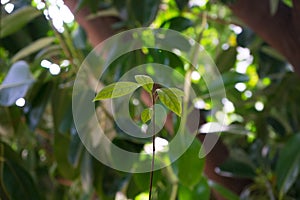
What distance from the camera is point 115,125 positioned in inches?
25.8

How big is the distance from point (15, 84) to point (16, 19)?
18 centimetres

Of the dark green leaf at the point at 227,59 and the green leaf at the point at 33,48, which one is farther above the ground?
the green leaf at the point at 33,48

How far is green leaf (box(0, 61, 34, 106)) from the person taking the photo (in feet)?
1.80

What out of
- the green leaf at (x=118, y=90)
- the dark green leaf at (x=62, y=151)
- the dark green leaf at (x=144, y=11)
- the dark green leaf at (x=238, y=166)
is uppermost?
the green leaf at (x=118, y=90)

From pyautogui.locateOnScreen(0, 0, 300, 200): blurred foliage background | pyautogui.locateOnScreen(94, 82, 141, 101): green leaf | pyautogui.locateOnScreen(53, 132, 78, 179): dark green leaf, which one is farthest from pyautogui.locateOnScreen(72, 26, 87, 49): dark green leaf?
pyautogui.locateOnScreen(94, 82, 141, 101): green leaf

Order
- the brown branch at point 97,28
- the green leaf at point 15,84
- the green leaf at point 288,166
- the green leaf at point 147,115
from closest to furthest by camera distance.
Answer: the green leaf at point 147,115 → the green leaf at point 15,84 → the green leaf at point 288,166 → the brown branch at point 97,28

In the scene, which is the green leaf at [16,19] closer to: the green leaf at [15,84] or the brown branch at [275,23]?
the green leaf at [15,84]

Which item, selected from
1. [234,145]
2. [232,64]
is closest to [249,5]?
[232,64]

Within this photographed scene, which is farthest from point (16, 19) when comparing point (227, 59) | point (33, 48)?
point (227, 59)

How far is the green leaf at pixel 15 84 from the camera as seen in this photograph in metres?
0.55

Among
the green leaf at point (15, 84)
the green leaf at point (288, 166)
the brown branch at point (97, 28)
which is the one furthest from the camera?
the brown branch at point (97, 28)

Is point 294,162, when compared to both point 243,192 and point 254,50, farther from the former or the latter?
point 254,50

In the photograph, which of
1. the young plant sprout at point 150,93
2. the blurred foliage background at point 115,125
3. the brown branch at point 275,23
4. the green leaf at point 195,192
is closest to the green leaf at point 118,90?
the young plant sprout at point 150,93

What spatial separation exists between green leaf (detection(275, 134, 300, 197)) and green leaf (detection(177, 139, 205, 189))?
15 centimetres
